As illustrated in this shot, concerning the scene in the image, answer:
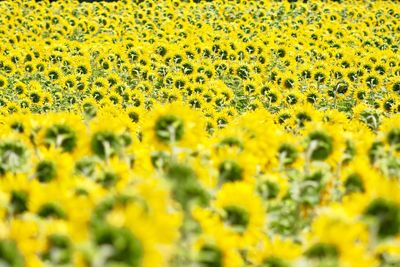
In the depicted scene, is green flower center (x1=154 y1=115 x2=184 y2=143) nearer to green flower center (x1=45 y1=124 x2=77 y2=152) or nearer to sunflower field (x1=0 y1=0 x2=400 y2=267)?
sunflower field (x1=0 y1=0 x2=400 y2=267)

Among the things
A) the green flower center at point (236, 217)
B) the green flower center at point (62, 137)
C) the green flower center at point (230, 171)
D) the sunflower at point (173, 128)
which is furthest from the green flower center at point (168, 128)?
the green flower center at point (236, 217)

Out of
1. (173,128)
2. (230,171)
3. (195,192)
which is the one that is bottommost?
(195,192)

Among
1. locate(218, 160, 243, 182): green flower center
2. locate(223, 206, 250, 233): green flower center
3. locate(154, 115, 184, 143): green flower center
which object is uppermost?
locate(154, 115, 184, 143): green flower center

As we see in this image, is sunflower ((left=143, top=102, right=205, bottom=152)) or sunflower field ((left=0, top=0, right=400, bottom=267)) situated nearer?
sunflower field ((left=0, top=0, right=400, bottom=267))

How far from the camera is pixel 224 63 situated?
9.61 m

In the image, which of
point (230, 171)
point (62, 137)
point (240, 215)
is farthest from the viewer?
point (62, 137)

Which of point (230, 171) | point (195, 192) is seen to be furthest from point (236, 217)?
point (230, 171)

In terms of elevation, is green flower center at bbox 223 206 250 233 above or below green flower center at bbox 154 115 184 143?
below

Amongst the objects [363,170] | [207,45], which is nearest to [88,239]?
[363,170]

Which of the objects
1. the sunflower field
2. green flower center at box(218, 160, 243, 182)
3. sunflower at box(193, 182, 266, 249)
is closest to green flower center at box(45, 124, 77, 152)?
the sunflower field

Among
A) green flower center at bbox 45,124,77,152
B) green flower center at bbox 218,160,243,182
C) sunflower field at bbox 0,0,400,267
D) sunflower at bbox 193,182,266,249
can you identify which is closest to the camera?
sunflower field at bbox 0,0,400,267

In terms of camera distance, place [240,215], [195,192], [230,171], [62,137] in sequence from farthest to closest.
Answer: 1. [62,137]
2. [230,171]
3. [240,215]
4. [195,192]

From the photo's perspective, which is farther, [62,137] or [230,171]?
[62,137]

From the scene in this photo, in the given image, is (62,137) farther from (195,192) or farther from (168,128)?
(195,192)
